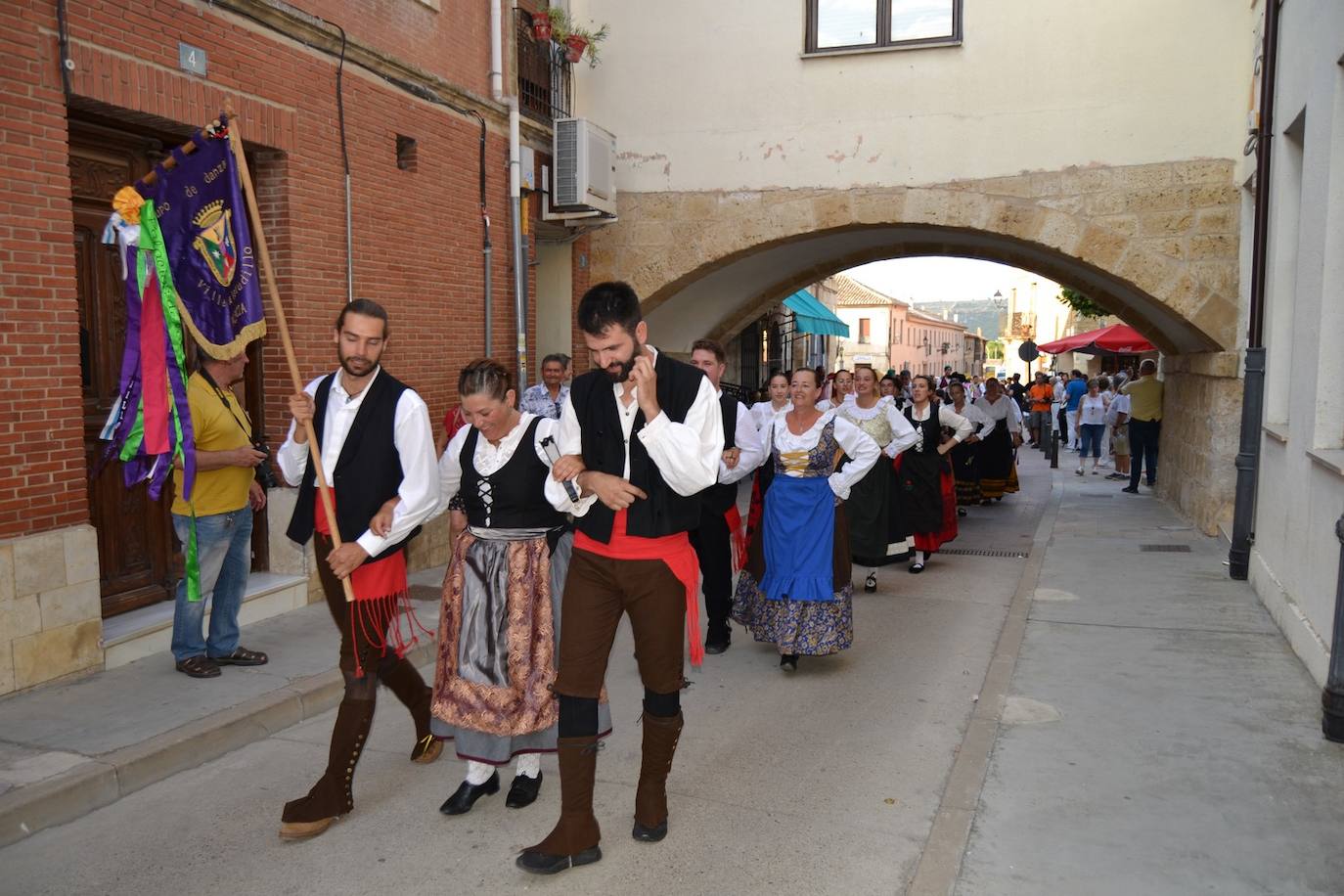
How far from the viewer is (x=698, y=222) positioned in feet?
39.4

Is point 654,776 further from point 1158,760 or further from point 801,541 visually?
point 801,541

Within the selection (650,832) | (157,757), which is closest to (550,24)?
(157,757)

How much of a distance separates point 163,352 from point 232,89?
3030 millimetres

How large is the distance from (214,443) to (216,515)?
1.30ft

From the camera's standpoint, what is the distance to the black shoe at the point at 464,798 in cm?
425

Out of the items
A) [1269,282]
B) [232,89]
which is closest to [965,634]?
[1269,282]

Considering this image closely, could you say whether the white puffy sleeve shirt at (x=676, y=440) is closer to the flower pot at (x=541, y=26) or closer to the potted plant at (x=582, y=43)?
the flower pot at (x=541, y=26)

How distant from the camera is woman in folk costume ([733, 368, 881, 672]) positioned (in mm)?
6219

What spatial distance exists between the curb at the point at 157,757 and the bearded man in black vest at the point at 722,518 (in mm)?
2286

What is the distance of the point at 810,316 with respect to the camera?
65.8 feet

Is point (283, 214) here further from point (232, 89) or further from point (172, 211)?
point (172, 211)

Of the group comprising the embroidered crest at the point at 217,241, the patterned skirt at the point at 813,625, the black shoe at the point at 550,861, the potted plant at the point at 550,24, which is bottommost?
the black shoe at the point at 550,861

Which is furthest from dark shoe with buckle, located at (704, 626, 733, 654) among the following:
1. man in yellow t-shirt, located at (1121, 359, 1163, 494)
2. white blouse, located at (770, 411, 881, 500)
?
man in yellow t-shirt, located at (1121, 359, 1163, 494)

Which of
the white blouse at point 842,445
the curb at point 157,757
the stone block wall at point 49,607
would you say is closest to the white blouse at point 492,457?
the curb at point 157,757
